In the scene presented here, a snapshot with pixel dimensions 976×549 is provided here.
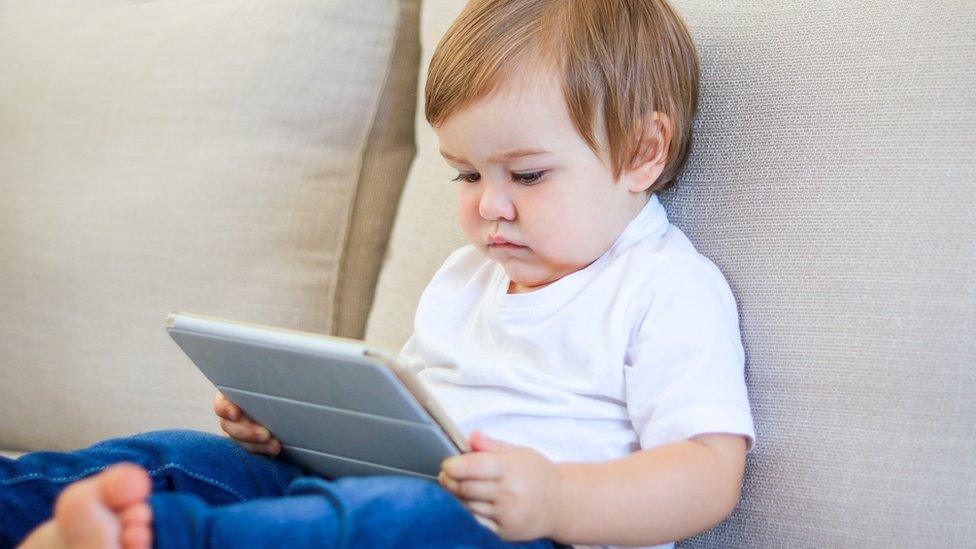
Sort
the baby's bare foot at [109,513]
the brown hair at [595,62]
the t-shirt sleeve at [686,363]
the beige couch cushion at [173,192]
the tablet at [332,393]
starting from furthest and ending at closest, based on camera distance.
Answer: the beige couch cushion at [173,192] → the brown hair at [595,62] → the t-shirt sleeve at [686,363] → the tablet at [332,393] → the baby's bare foot at [109,513]

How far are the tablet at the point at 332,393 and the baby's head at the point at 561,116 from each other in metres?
0.25

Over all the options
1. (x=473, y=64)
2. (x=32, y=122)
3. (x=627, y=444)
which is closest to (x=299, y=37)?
(x=32, y=122)

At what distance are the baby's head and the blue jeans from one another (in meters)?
0.30

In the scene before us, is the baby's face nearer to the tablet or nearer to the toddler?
the toddler

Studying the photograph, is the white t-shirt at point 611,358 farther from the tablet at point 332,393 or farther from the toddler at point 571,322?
the tablet at point 332,393

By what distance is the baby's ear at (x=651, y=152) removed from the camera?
94 cm

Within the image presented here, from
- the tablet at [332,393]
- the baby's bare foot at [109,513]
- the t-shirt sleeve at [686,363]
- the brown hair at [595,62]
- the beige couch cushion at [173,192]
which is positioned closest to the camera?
the baby's bare foot at [109,513]

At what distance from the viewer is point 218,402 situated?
962mm

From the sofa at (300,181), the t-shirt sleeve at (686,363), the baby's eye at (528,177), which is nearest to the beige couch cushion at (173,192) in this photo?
the sofa at (300,181)

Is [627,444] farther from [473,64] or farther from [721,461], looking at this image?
[473,64]

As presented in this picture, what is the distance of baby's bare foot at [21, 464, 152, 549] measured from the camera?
60 centimetres

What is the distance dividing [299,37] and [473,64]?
0.52 m

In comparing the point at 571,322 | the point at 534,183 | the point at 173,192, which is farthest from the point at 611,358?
the point at 173,192

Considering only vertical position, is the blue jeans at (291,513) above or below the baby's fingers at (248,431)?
above
